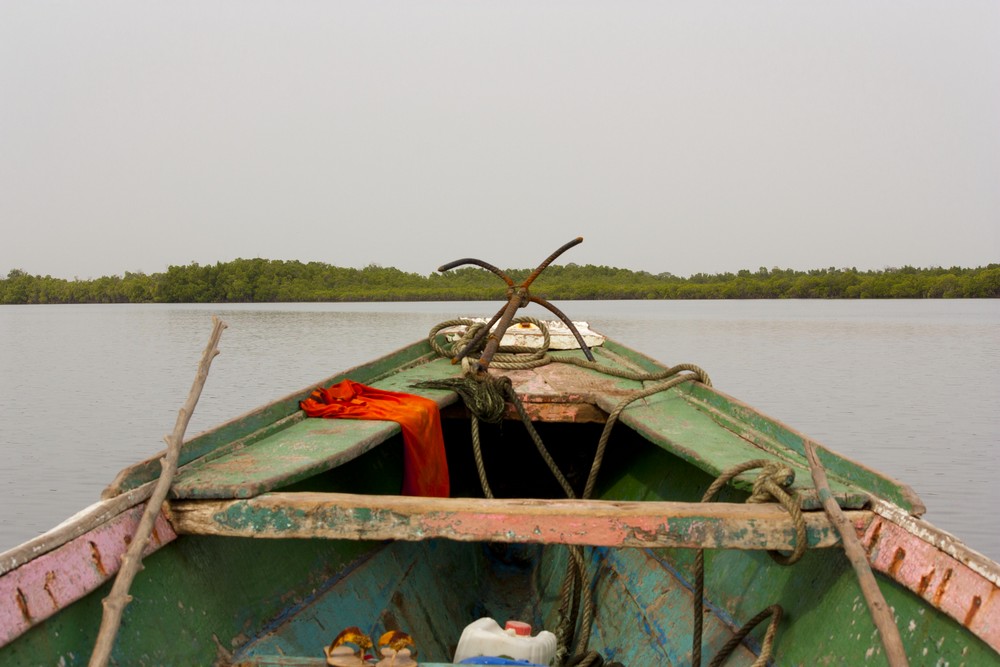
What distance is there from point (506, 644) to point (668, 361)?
13701 mm

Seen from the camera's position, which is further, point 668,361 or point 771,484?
point 668,361

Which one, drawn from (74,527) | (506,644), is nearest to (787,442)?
(506,644)

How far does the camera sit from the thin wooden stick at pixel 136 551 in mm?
1539

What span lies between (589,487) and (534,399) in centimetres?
54

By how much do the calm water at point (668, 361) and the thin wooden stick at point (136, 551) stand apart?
4.35 meters

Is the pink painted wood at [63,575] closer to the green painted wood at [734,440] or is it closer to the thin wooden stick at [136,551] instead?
the thin wooden stick at [136,551]

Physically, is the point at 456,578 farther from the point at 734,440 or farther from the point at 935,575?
the point at 935,575

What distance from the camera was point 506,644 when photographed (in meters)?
2.38

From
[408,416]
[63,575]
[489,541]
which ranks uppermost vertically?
[408,416]

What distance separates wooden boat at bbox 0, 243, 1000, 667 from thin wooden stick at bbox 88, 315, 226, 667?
0.08 m

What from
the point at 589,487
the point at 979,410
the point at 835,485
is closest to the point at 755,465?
the point at 835,485

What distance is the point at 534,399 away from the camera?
3.69 m

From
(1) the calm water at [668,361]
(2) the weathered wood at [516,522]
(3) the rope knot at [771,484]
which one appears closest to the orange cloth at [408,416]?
(2) the weathered wood at [516,522]

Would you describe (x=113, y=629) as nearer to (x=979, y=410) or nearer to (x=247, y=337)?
(x=979, y=410)
